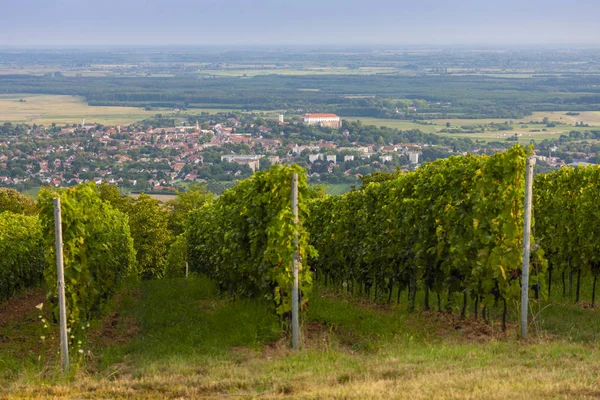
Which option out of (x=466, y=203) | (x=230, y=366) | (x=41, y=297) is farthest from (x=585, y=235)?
(x=41, y=297)

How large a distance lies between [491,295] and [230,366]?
14.7ft

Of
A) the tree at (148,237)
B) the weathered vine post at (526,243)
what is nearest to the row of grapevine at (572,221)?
the weathered vine post at (526,243)

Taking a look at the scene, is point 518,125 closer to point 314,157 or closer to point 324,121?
point 314,157

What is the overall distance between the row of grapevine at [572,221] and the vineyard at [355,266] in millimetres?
33

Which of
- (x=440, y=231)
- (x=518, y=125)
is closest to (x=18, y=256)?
(x=440, y=231)

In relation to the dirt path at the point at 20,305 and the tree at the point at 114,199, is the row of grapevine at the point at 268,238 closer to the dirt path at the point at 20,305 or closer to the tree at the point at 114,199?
the dirt path at the point at 20,305

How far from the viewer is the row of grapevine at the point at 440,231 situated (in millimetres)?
11891

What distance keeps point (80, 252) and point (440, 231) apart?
6266 mm

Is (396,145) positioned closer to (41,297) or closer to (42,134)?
(42,134)

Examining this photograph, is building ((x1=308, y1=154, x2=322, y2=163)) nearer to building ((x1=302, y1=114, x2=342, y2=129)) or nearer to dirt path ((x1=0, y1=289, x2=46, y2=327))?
building ((x1=302, y1=114, x2=342, y2=129))

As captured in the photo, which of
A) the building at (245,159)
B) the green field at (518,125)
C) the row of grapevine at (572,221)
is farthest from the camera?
the building at (245,159)

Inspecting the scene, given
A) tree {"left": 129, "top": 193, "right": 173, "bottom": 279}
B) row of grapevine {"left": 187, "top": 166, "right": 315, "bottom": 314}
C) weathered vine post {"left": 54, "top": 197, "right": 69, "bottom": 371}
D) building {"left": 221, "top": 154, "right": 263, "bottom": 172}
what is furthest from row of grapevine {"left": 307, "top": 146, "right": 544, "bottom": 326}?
building {"left": 221, "top": 154, "right": 263, "bottom": 172}

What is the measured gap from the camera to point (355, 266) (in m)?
18.3

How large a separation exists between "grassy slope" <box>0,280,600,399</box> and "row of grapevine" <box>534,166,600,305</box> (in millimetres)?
1680
